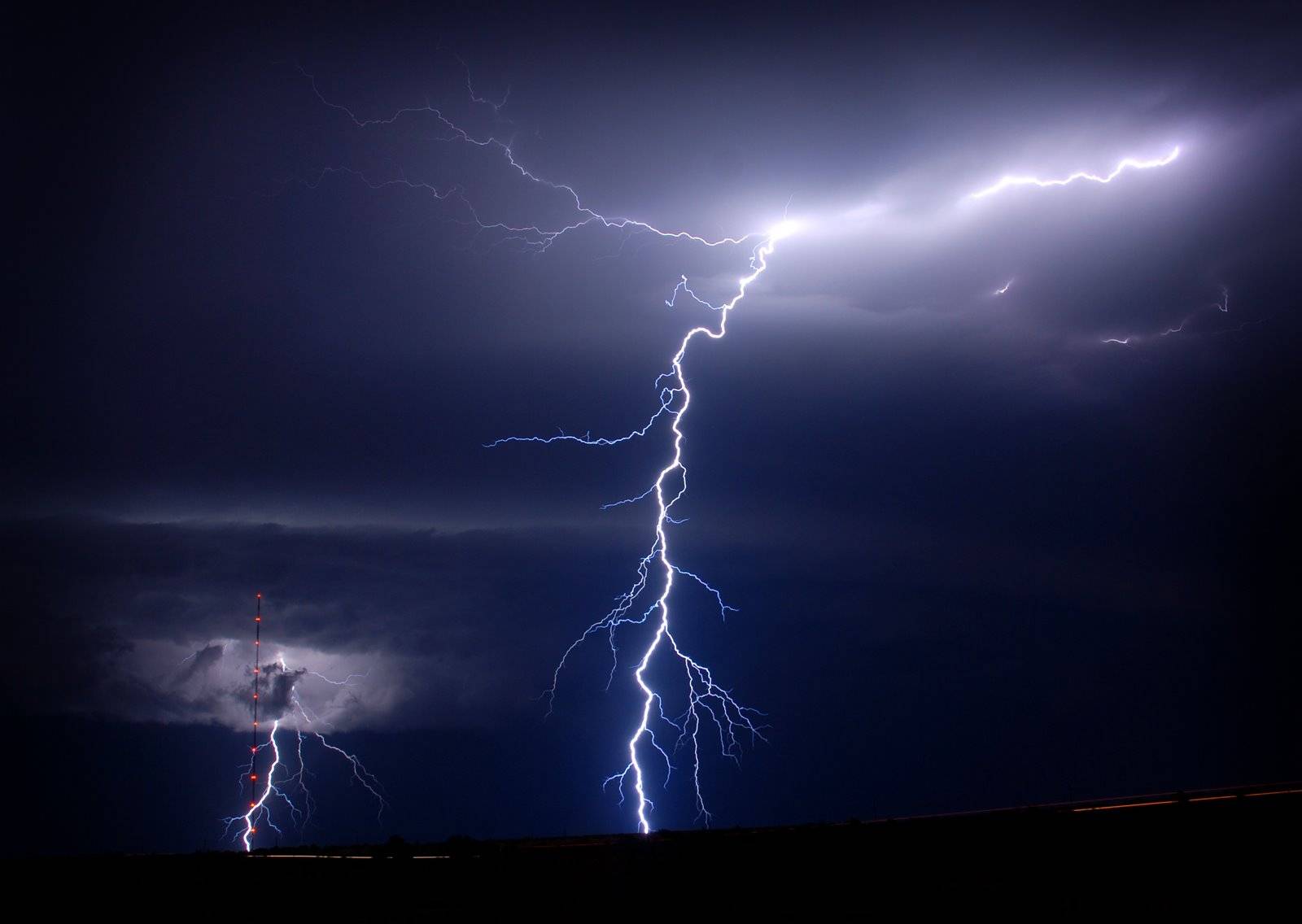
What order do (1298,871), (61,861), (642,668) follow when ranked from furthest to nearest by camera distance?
(642,668) < (61,861) < (1298,871)

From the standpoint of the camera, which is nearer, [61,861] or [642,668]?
[61,861]

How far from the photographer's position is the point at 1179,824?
39.8 ft

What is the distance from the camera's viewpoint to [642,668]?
20703mm

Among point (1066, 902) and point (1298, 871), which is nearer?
point (1066, 902)

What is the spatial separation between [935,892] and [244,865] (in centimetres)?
840

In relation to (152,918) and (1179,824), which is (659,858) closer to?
(152,918)

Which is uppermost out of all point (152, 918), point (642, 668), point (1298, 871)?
point (642, 668)

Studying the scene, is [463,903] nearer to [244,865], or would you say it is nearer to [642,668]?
[244,865]

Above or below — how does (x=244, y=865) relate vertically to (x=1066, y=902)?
above

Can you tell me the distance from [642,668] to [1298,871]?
42.7 feet

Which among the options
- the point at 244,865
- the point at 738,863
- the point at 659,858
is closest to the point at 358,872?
the point at 244,865

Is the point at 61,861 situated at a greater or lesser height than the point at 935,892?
greater

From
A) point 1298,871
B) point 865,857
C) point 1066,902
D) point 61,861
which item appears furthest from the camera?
point 61,861

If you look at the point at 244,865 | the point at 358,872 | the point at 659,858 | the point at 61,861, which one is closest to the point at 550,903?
the point at 659,858
